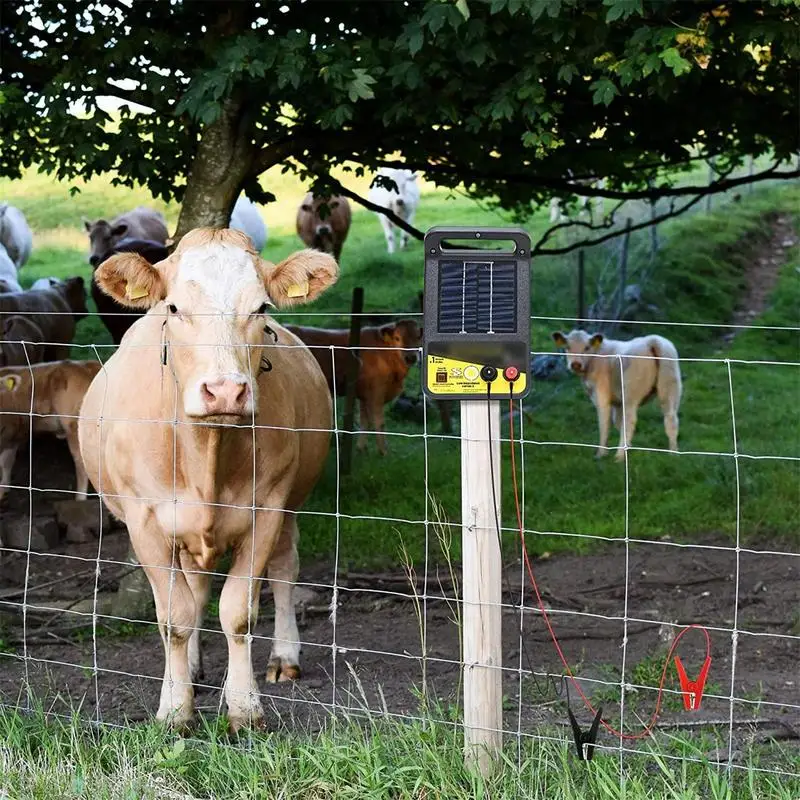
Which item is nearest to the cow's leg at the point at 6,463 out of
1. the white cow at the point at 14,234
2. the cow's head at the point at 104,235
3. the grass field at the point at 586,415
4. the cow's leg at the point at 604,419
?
the grass field at the point at 586,415

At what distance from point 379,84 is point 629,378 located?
6.11m

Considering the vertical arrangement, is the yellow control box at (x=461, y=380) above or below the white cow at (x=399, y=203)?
below

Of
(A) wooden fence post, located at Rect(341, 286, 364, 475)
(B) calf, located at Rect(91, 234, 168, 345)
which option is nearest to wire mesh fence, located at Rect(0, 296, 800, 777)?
(A) wooden fence post, located at Rect(341, 286, 364, 475)

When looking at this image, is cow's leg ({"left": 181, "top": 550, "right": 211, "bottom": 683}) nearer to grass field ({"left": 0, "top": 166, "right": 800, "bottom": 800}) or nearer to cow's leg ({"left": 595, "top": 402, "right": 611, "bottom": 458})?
grass field ({"left": 0, "top": 166, "right": 800, "bottom": 800})

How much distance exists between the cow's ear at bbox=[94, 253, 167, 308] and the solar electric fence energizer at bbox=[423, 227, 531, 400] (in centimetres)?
160

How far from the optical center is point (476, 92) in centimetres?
695

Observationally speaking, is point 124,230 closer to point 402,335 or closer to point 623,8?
point 402,335

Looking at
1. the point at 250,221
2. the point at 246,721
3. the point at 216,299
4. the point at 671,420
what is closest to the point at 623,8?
the point at 216,299

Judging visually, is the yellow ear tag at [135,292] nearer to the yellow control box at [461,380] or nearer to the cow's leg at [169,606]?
the cow's leg at [169,606]

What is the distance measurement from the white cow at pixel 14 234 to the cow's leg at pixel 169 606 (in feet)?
50.8

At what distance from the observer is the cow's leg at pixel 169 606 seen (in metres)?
5.27

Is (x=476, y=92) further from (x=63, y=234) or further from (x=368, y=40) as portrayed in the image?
(x=63, y=234)

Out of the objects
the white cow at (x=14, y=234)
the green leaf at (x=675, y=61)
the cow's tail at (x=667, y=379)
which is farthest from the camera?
the white cow at (x=14, y=234)

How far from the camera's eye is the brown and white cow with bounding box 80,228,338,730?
4.79 metres
